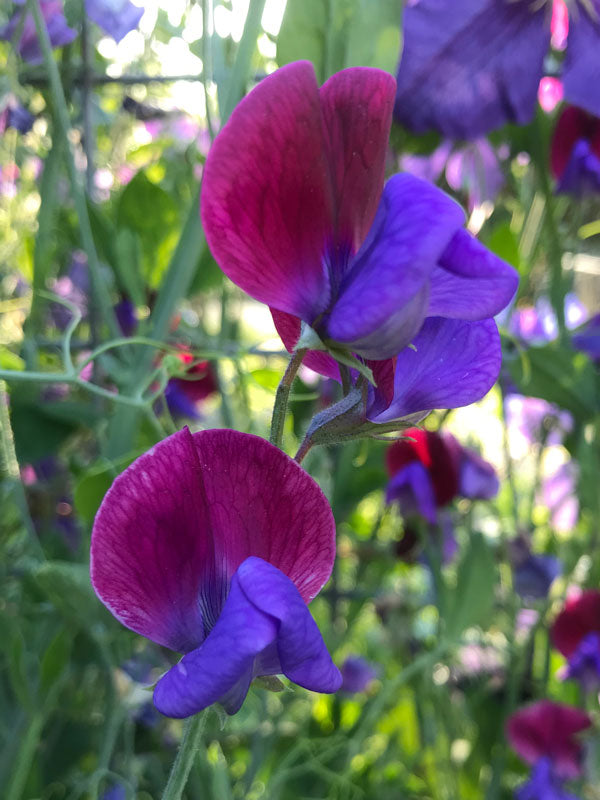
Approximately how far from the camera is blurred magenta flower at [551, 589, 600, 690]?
2.35ft

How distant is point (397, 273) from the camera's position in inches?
8.3

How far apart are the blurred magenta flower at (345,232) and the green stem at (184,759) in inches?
4.4

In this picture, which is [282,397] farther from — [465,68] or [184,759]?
[465,68]

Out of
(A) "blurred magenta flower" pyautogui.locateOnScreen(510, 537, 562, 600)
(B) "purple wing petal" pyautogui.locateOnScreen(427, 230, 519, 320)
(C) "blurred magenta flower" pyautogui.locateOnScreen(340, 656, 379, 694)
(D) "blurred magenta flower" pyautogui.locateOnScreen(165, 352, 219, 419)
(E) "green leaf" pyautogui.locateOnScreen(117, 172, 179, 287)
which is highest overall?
(B) "purple wing petal" pyautogui.locateOnScreen(427, 230, 519, 320)

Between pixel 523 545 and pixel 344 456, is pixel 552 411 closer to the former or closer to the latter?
pixel 523 545

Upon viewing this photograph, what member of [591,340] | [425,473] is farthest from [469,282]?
[591,340]

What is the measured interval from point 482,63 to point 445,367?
30 centimetres

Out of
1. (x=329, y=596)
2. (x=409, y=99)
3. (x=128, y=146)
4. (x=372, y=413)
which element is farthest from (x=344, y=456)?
(x=128, y=146)

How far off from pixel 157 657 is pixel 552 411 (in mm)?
485

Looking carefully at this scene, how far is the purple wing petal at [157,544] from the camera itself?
23cm

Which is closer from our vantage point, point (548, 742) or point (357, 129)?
point (357, 129)

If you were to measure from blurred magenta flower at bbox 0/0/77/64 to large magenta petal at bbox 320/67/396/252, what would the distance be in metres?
0.34

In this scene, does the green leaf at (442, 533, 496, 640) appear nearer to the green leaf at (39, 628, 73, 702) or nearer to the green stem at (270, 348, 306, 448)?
the green leaf at (39, 628, 73, 702)

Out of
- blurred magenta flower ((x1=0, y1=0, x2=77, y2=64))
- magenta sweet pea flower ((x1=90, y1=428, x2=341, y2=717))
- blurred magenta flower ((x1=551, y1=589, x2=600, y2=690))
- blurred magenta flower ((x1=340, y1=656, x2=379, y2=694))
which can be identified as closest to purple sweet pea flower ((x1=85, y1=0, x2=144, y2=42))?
blurred magenta flower ((x1=0, y1=0, x2=77, y2=64))
